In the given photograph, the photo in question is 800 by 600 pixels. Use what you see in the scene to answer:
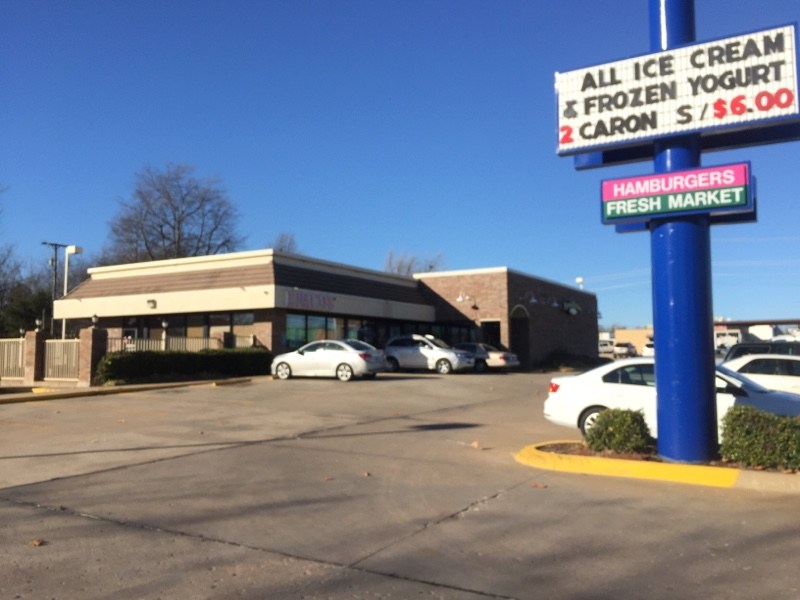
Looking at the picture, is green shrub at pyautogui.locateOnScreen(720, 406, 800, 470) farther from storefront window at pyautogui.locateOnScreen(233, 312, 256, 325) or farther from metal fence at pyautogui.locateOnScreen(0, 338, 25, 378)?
metal fence at pyautogui.locateOnScreen(0, 338, 25, 378)

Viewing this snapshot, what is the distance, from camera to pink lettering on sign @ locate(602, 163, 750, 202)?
8.96 m

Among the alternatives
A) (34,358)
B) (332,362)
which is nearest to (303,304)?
(332,362)

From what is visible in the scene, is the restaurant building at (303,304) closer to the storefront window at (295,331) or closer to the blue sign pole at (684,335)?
the storefront window at (295,331)

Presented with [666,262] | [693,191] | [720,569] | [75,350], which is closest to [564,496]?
[720,569]

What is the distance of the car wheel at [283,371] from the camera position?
25047mm

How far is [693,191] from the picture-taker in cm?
→ 913

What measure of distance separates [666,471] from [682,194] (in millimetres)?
3531

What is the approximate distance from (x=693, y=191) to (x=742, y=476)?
358 cm

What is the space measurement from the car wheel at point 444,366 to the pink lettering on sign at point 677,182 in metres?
20.6

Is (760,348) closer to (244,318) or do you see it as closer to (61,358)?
(244,318)

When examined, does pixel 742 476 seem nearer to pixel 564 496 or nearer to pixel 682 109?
pixel 564 496

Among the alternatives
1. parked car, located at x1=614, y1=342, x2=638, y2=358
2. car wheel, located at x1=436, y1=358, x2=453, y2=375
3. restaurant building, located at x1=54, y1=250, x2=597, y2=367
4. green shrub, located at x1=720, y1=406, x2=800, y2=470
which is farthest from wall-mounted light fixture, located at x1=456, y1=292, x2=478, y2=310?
green shrub, located at x1=720, y1=406, x2=800, y2=470

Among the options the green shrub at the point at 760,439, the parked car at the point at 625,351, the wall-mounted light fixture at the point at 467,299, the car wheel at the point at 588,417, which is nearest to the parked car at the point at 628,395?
the car wheel at the point at 588,417

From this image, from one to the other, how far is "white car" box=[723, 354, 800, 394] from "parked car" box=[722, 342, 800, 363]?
1.39 m
